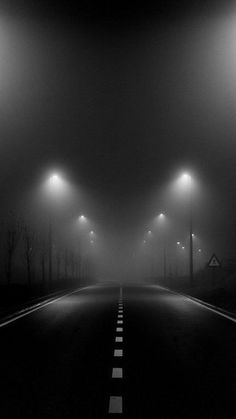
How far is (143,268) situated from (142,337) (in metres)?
157

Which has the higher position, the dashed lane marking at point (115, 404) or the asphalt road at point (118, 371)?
the dashed lane marking at point (115, 404)

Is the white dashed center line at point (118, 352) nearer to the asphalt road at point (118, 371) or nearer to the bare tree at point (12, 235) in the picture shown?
the asphalt road at point (118, 371)

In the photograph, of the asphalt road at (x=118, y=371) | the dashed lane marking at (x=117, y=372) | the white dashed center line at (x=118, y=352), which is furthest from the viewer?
the white dashed center line at (x=118, y=352)

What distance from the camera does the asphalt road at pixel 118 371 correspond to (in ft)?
25.3

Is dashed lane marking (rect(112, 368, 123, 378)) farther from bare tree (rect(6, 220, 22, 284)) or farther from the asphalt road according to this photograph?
bare tree (rect(6, 220, 22, 284))

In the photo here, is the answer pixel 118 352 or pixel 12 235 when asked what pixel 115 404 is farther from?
pixel 12 235

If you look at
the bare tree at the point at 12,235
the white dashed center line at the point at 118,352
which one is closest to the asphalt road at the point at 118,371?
the white dashed center line at the point at 118,352

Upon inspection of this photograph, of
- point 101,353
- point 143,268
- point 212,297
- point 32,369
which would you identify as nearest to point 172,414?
point 32,369

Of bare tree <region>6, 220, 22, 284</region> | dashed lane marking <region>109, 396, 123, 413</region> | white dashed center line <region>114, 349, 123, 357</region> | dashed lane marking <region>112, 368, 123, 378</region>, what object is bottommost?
white dashed center line <region>114, 349, 123, 357</region>

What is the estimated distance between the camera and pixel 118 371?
10.3 m

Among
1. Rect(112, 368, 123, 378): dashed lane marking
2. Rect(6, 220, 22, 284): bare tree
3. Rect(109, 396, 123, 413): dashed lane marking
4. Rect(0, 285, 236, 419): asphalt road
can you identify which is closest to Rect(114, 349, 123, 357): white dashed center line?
Rect(0, 285, 236, 419): asphalt road

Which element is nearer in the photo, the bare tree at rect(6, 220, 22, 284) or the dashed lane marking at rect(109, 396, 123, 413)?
the dashed lane marking at rect(109, 396, 123, 413)

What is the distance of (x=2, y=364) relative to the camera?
36.2 ft

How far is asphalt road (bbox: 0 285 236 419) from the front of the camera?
7699 mm
